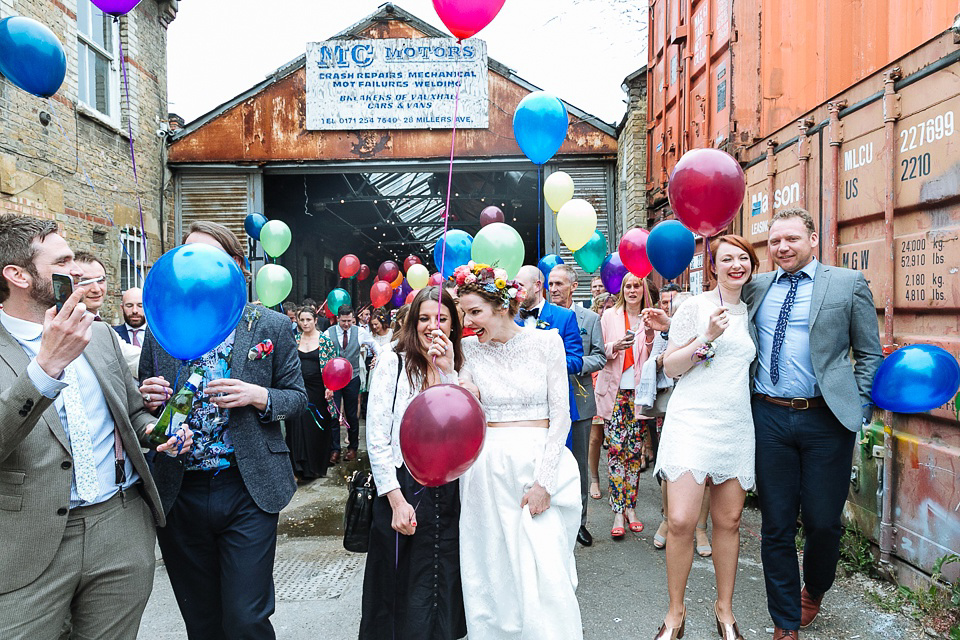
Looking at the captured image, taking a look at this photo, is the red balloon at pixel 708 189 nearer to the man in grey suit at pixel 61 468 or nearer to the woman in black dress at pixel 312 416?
the man in grey suit at pixel 61 468

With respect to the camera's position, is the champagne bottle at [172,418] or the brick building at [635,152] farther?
the brick building at [635,152]

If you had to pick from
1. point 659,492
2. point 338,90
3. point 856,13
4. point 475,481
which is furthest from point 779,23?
point 338,90

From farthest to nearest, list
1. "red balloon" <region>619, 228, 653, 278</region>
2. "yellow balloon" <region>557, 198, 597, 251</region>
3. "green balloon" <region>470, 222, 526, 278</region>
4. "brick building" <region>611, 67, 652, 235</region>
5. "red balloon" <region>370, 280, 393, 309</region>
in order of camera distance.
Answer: "red balloon" <region>370, 280, 393, 309</region> → "brick building" <region>611, 67, 652, 235</region> → "yellow balloon" <region>557, 198, 597, 251</region> → "red balloon" <region>619, 228, 653, 278</region> → "green balloon" <region>470, 222, 526, 278</region>

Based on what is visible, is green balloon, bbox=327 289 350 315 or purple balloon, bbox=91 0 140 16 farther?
green balloon, bbox=327 289 350 315

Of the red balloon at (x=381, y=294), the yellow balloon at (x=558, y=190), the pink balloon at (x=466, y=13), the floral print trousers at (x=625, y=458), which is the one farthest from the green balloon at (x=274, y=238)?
the pink balloon at (x=466, y=13)

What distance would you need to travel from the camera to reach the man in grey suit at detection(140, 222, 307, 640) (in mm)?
2373

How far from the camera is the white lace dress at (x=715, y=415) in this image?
3.08m

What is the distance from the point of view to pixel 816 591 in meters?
3.25

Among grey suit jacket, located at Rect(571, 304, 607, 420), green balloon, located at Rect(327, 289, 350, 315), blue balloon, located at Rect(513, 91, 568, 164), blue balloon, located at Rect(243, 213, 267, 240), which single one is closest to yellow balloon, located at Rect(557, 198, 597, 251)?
blue balloon, located at Rect(513, 91, 568, 164)

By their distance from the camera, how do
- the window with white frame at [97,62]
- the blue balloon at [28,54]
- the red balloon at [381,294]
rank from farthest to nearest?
the red balloon at [381,294]
the window with white frame at [97,62]
the blue balloon at [28,54]

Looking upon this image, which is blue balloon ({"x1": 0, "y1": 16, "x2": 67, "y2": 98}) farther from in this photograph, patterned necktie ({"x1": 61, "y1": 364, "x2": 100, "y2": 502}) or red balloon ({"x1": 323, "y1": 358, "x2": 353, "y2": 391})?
red balloon ({"x1": 323, "y1": 358, "x2": 353, "y2": 391})

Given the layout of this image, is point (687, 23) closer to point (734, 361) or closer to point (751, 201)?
point (751, 201)

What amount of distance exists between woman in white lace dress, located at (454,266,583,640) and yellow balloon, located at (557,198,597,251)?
3.19 metres

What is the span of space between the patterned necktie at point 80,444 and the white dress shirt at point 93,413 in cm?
1
